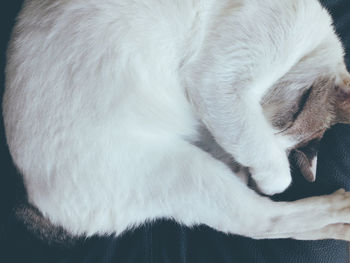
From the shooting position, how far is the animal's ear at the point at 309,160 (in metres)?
1.44

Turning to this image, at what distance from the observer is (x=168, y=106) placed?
1.39 m

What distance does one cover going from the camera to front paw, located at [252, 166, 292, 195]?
4.59 feet

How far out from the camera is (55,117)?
119cm

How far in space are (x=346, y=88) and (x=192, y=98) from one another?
66 cm

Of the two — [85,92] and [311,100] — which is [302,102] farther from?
[85,92]

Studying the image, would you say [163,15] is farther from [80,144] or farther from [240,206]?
[240,206]

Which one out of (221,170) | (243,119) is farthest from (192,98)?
(221,170)

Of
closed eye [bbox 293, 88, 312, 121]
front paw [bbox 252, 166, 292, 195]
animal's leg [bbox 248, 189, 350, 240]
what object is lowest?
animal's leg [bbox 248, 189, 350, 240]

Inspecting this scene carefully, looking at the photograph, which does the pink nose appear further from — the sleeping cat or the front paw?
the front paw

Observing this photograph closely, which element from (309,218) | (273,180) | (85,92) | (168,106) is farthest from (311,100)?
(85,92)

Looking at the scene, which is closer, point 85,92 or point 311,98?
point 85,92

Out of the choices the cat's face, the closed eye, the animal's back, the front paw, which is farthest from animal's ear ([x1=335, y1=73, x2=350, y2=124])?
the animal's back

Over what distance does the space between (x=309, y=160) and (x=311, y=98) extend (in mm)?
287

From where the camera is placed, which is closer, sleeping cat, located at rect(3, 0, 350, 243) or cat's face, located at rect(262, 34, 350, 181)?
sleeping cat, located at rect(3, 0, 350, 243)
